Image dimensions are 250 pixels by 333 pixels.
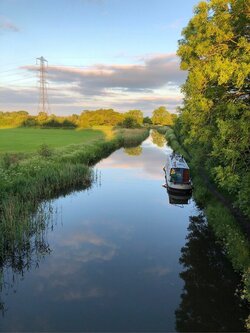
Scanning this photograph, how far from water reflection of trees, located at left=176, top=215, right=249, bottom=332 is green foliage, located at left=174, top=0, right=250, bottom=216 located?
3.20m

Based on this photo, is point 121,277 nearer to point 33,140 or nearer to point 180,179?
point 180,179

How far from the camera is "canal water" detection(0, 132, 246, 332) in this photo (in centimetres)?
1062

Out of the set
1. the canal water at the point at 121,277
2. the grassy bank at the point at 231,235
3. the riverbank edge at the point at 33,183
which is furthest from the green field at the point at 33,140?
the grassy bank at the point at 231,235

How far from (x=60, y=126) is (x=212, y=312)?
11487 cm

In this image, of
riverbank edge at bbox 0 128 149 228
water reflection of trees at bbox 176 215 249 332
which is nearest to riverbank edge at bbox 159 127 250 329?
water reflection of trees at bbox 176 215 249 332

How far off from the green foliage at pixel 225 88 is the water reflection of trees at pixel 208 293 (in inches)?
126

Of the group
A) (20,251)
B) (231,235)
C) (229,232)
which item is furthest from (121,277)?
(229,232)

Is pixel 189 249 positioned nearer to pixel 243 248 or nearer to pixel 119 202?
pixel 243 248

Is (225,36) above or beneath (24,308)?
above

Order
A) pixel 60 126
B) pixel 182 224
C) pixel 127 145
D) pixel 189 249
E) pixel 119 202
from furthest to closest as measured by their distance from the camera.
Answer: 1. pixel 60 126
2. pixel 127 145
3. pixel 119 202
4. pixel 182 224
5. pixel 189 249

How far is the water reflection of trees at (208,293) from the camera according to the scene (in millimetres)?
10516

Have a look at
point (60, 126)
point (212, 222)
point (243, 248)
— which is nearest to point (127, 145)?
point (60, 126)

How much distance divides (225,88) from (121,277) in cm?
928

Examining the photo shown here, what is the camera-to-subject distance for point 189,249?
54.5 feet
